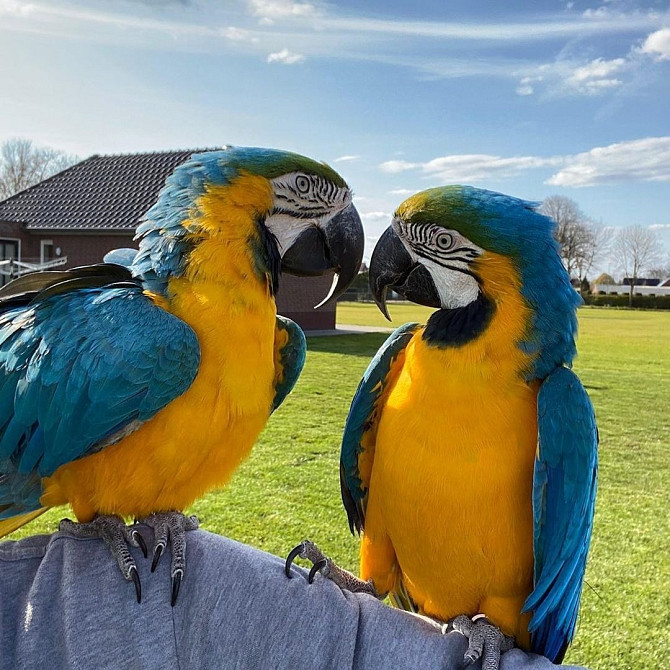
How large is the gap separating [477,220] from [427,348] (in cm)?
31

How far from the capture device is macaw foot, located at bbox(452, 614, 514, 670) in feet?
4.26

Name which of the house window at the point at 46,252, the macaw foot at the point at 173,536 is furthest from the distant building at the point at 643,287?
the macaw foot at the point at 173,536

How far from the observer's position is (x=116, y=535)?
1377mm

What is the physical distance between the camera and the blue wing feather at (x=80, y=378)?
138 centimetres

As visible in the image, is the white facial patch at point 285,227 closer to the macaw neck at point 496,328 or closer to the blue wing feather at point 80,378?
the blue wing feather at point 80,378

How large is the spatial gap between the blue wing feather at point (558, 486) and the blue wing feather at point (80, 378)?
0.80 m

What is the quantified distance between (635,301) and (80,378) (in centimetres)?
5142

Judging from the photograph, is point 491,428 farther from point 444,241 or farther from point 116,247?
point 116,247

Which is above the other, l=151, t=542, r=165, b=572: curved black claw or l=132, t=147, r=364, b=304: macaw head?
l=132, t=147, r=364, b=304: macaw head

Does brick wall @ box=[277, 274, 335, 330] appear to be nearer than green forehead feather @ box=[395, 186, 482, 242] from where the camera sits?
No

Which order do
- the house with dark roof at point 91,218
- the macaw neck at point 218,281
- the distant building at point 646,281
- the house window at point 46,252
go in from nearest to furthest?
the macaw neck at point 218,281 < the house with dark roof at point 91,218 < the house window at point 46,252 < the distant building at point 646,281

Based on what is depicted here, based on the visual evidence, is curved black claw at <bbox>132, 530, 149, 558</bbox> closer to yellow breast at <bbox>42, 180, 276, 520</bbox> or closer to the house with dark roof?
yellow breast at <bbox>42, 180, 276, 520</bbox>

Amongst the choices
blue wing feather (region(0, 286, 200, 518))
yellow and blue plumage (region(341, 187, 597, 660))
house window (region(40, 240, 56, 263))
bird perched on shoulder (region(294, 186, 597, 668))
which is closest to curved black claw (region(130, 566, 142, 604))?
blue wing feather (region(0, 286, 200, 518))

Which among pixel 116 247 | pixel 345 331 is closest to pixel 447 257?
pixel 116 247
